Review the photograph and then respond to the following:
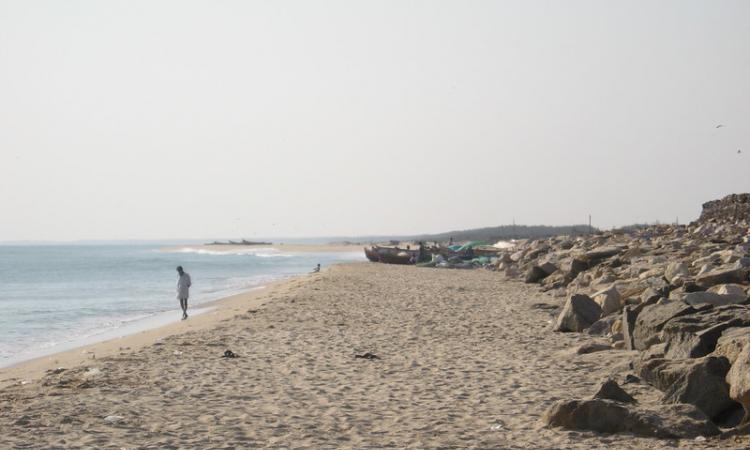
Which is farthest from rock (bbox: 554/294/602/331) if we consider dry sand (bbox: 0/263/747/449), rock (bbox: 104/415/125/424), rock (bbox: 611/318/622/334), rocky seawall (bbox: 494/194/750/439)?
rock (bbox: 104/415/125/424)

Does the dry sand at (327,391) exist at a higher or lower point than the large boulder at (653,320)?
lower

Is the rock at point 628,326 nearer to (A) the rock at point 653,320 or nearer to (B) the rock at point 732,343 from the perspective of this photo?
(A) the rock at point 653,320

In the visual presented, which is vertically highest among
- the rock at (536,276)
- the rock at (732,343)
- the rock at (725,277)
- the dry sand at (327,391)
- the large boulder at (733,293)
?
the rock at (725,277)

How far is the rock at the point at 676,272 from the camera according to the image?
1503 centimetres

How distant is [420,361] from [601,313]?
4060 millimetres

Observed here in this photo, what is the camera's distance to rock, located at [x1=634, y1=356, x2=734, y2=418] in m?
7.06

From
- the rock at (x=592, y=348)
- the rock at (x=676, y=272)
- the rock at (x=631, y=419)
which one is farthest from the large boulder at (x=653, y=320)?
the rock at (x=676, y=272)

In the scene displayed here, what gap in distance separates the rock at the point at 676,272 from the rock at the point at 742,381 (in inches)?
325

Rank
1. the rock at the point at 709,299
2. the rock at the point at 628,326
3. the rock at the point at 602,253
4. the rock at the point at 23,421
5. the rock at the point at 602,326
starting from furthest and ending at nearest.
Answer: the rock at the point at 602,253 → the rock at the point at 602,326 → the rock at the point at 628,326 → the rock at the point at 709,299 → the rock at the point at 23,421

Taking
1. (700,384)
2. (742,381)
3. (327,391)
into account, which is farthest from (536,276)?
(742,381)

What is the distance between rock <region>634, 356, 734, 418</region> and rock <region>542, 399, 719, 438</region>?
21 cm

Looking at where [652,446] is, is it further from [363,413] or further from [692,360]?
[363,413]

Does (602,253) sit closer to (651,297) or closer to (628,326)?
(651,297)

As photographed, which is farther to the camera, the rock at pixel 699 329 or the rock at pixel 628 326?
the rock at pixel 628 326
